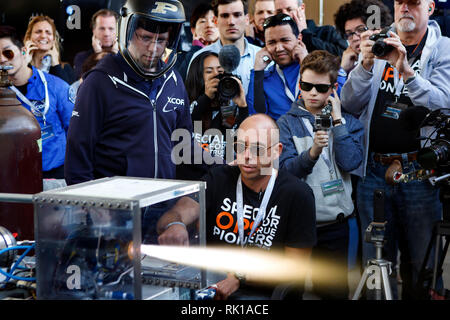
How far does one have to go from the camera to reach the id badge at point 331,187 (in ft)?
10.8

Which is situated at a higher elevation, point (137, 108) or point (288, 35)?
point (288, 35)

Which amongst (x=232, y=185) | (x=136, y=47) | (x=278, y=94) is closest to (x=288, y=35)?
(x=278, y=94)

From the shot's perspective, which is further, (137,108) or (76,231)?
(137,108)

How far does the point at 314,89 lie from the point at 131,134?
1323 millimetres

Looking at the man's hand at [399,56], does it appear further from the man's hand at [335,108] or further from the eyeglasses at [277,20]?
the eyeglasses at [277,20]

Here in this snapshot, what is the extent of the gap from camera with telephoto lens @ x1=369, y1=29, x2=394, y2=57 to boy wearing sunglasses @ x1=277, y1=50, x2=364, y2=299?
1.05 ft

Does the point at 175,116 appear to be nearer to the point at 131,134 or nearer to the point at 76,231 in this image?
the point at 131,134

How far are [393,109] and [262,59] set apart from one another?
0.93 m

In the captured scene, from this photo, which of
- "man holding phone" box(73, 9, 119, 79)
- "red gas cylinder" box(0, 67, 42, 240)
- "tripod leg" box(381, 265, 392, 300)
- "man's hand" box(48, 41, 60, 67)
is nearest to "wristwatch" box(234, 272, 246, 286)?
"tripod leg" box(381, 265, 392, 300)

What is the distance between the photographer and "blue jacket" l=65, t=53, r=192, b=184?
2.34m

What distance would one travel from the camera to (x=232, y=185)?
281 centimetres

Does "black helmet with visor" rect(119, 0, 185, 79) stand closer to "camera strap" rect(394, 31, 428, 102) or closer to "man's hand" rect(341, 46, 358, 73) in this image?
"camera strap" rect(394, 31, 428, 102)

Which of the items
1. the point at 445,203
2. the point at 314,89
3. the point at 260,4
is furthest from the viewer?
the point at 260,4

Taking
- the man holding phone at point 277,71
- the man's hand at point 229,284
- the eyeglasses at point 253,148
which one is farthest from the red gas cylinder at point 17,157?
the man holding phone at point 277,71
